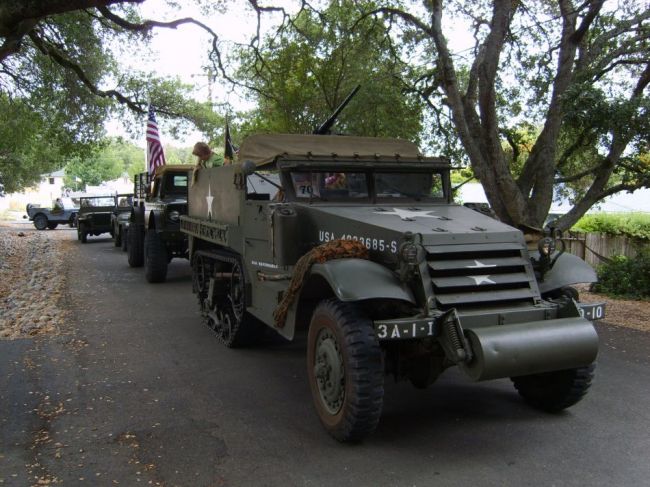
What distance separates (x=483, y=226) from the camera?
4.58m

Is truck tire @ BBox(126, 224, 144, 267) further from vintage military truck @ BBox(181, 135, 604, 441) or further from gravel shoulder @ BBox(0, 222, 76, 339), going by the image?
vintage military truck @ BBox(181, 135, 604, 441)

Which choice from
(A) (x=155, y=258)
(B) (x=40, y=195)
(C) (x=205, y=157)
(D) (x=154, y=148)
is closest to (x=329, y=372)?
(C) (x=205, y=157)

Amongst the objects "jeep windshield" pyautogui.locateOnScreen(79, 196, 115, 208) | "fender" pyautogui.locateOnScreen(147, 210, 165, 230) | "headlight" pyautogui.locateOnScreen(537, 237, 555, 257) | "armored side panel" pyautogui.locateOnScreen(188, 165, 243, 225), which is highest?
"jeep windshield" pyautogui.locateOnScreen(79, 196, 115, 208)

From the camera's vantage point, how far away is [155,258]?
35.7ft

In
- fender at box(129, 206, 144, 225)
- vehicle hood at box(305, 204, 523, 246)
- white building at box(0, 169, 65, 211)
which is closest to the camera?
vehicle hood at box(305, 204, 523, 246)

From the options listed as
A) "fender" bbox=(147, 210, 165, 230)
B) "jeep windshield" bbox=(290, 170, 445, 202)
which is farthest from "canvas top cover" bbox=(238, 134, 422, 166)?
"fender" bbox=(147, 210, 165, 230)

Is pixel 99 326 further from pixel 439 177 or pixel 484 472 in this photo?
pixel 484 472

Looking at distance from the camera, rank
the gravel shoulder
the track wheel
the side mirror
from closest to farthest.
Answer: the side mirror
the track wheel
the gravel shoulder

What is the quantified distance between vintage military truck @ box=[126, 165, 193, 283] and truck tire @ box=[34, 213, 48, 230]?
18.8m

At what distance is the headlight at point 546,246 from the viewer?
454cm

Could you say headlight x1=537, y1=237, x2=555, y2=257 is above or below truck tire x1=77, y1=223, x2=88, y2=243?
above

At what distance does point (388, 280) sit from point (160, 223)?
7833 mm

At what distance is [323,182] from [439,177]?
1223 mm

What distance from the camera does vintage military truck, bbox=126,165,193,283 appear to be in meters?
10.9
